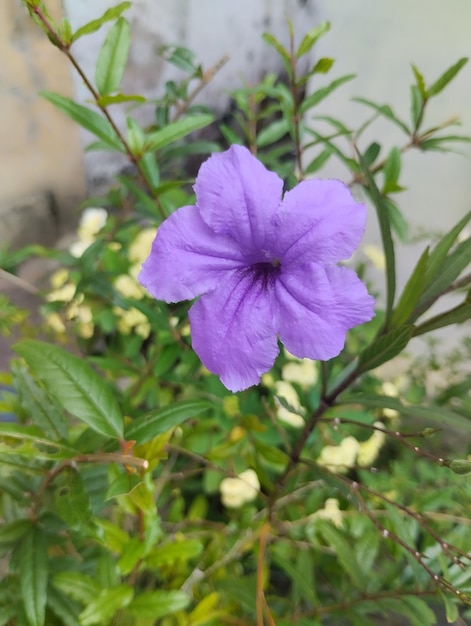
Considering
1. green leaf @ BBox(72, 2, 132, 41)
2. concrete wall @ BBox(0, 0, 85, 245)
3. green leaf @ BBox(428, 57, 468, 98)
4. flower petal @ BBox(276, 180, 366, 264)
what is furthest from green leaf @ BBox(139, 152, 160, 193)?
concrete wall @ BBox(0, 0, 85, 245)

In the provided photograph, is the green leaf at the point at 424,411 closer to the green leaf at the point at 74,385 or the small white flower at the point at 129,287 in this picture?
the green leaf at the point at 74,385

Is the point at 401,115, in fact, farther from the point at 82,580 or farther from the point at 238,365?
the point at 82,580

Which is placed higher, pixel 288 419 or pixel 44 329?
pixel 44 329

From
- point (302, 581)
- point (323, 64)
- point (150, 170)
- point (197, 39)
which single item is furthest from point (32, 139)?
point (302, 581)

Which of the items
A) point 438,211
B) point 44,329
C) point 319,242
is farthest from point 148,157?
point 438,211

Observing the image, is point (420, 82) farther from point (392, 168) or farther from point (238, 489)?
point (238, 489)

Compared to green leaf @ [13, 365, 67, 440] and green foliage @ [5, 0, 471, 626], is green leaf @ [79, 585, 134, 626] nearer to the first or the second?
green foliage @ [5, 0, 471, 626]

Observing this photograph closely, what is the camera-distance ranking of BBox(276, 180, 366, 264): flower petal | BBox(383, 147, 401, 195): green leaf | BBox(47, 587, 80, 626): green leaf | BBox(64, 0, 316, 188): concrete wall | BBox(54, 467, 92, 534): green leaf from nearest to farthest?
BBox(276, 180, 366, 264): flower petal
BBox(54, 467, 92, 534): green leaf
BBox(47, 587, 80, 626): green leaf
BBox(383, 147, 401, 195): green leaf
BBox(64, 0, 316, 188): concrete wall

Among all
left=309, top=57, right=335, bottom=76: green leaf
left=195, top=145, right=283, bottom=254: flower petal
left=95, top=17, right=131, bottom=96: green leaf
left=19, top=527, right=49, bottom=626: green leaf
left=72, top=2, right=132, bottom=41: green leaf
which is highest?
left=72, top=2, right=132, bottom=41: green leaf
